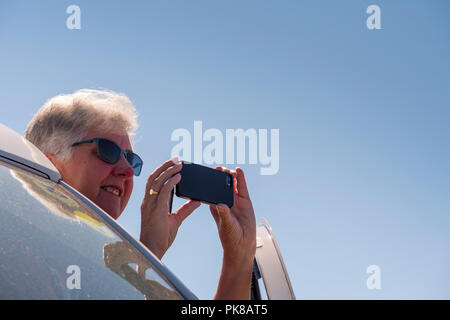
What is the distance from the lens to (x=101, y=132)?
2.89m

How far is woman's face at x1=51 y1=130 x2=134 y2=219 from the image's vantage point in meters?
2.76

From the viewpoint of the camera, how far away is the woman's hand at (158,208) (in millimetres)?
2545

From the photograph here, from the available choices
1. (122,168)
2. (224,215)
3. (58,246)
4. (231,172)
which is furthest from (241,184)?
(58,246)

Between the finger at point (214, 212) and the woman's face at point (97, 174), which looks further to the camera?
the woman's face at point (97, 174)

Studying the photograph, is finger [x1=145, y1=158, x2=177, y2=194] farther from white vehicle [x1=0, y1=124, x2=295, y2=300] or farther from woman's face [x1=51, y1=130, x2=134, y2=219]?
white vehicle [x1=0, y1=124, x2=295, y2=300]

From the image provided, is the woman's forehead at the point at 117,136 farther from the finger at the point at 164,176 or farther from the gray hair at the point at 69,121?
the finger at the point at 164,176

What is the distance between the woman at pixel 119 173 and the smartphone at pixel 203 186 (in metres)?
Answer: 0.06

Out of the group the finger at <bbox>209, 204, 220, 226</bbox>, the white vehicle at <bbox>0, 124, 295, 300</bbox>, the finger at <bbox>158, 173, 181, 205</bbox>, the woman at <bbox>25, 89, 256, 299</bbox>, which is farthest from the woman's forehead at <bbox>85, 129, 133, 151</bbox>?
the white vehicle at <bbox>0, 124, 295, 300</bbox>

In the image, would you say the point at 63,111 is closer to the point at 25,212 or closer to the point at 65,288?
the point at 25,212

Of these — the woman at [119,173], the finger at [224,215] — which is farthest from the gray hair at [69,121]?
the finger at [224,215]

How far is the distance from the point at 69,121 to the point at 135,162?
471 millimetres

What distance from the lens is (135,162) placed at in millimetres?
3057

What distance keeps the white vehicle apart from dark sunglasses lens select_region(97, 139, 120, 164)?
47.7 inches
